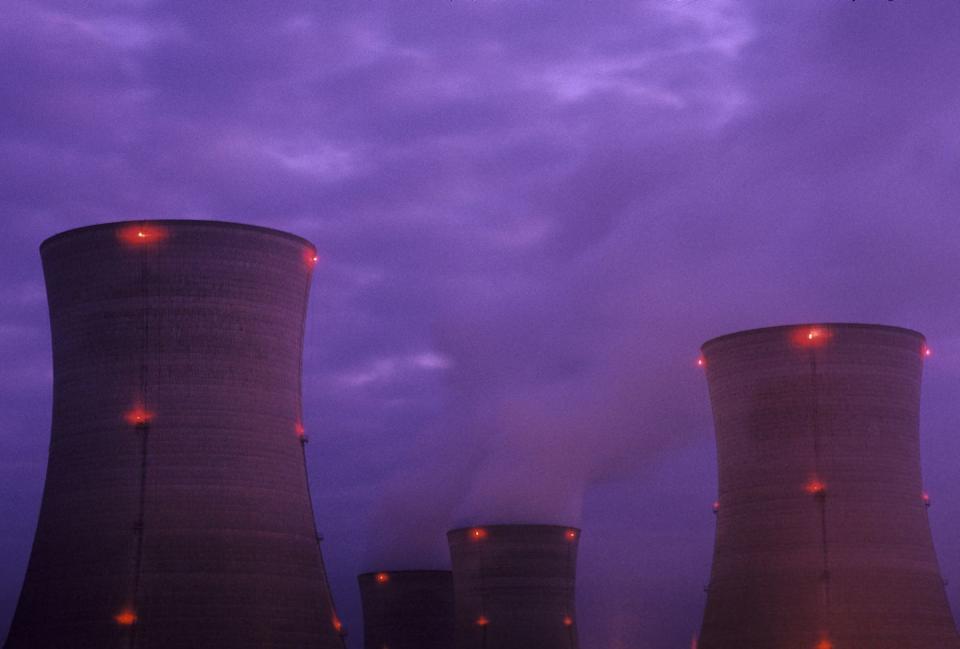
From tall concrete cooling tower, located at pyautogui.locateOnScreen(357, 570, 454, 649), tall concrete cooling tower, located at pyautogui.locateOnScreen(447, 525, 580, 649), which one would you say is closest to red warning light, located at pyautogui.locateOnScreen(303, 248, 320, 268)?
tall concrete cooling tower, located at pyautogui.locateOnScreen(447, 525, 580, 649)

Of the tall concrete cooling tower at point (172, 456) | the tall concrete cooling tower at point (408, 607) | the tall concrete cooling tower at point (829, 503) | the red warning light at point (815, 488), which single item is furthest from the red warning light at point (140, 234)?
the tall concrete cooling tower at point (408, 607)

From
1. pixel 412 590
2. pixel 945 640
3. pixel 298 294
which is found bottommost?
pixel 945 640

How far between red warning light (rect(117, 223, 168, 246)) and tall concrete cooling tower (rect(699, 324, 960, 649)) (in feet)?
43.3

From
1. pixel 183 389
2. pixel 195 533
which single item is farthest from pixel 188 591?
pixel 183 389

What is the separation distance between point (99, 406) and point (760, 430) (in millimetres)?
14204

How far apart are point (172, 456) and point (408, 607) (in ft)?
81.4

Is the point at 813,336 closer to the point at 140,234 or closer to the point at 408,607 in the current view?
the point at 140,234

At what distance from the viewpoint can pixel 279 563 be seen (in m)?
27.4

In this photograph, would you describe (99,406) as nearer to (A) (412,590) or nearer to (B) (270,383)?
(B) (270,383)

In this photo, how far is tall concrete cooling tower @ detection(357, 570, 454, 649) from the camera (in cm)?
5019

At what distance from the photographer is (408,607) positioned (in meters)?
50.5

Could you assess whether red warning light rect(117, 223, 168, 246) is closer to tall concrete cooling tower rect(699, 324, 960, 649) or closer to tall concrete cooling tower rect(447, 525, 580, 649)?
tall concrete cooling tower rect(699, 324, 960, 649)

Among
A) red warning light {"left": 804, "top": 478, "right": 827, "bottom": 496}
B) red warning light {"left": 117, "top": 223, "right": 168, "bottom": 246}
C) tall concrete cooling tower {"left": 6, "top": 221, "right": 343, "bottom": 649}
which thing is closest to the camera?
tall concrete cooling tower {"left": 6, "top": 221, "right": 343, "bottom": 649}

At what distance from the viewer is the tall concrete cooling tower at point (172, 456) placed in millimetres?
26578
